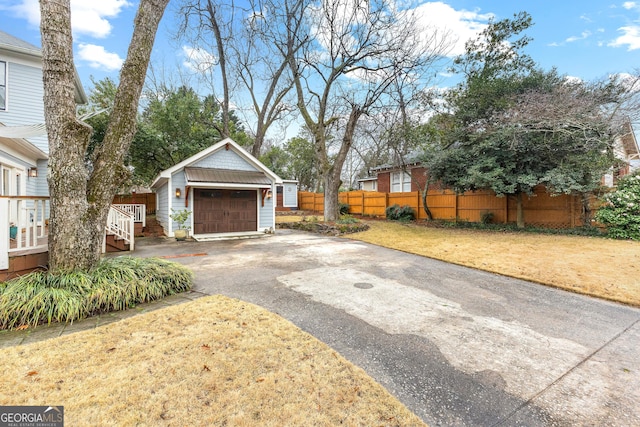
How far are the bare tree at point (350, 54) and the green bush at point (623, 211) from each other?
884cm

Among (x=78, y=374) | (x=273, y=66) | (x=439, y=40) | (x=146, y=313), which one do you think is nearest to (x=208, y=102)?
(x=273, y=66)

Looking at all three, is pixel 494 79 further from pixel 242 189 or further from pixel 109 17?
pixel 109 17

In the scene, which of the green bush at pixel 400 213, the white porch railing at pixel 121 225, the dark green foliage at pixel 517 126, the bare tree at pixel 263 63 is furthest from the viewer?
the green bush at pixel 400 213

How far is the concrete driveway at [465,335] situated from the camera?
7.25ft

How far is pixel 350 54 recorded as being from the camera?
12992mm

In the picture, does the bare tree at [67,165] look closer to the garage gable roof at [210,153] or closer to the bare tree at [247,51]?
the garage gable roof at [210,153]

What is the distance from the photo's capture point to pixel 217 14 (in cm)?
1505

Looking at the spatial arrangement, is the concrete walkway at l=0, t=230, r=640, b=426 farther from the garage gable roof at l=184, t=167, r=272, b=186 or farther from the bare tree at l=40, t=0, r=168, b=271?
the garage gable roof at l=184, t=167, r=272, b=186

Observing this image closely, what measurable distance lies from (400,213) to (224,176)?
10.4m

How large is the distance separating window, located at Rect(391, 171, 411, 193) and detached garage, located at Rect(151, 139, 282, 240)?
11.1 m

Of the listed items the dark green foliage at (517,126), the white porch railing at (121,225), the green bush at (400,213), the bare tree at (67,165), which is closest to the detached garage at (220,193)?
the white porch railing at (121,225)

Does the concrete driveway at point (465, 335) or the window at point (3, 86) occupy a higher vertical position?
the window at point (3, 86)

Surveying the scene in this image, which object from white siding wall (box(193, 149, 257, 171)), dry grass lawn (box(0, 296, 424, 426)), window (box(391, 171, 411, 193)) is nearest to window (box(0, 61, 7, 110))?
white siding wall (box(193, 149, 257, 171))

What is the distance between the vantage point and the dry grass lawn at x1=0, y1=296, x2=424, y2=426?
1.97 metres
